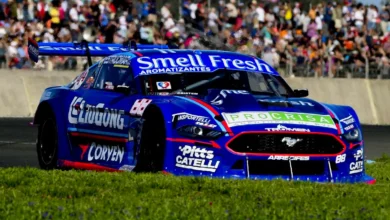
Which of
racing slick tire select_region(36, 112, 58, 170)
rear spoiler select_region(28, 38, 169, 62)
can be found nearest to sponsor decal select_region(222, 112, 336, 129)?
racing slick tire select_region(36, 112, 58, 170)

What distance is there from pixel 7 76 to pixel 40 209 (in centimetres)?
1575

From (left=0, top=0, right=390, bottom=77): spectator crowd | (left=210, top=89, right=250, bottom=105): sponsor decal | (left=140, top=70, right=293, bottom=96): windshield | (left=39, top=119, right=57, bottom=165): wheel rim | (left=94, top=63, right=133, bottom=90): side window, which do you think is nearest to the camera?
(left=210, top=89, right=250, bottom=105): sponsor decal

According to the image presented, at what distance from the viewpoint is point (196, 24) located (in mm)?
26031

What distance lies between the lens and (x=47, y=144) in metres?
11.9

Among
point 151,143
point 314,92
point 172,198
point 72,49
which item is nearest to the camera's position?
point 172,198

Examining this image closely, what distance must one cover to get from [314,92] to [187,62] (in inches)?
501

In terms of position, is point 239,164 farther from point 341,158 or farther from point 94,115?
point 94,115

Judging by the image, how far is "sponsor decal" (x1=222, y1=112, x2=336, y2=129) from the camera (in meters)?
9.31

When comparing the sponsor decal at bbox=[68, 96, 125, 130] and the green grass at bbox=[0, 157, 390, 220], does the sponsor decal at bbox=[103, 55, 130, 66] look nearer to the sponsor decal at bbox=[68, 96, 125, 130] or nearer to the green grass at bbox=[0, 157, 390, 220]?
the sponsor decal at bbox=[68, 96, 125, 130]

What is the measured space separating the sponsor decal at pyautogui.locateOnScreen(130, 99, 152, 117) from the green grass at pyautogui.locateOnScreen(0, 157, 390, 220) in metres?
1.02

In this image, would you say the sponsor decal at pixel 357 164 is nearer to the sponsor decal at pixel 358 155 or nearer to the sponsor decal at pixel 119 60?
the sponsor decal at pixel 358 155

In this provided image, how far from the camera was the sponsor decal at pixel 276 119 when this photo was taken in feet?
30.6

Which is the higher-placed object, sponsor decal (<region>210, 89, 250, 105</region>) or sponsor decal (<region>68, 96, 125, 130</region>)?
sponsor decal (<region>210, 89, 250, 105</region>)

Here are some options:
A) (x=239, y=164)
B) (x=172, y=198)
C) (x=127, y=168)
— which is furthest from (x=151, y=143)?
(x=172, y=198)
